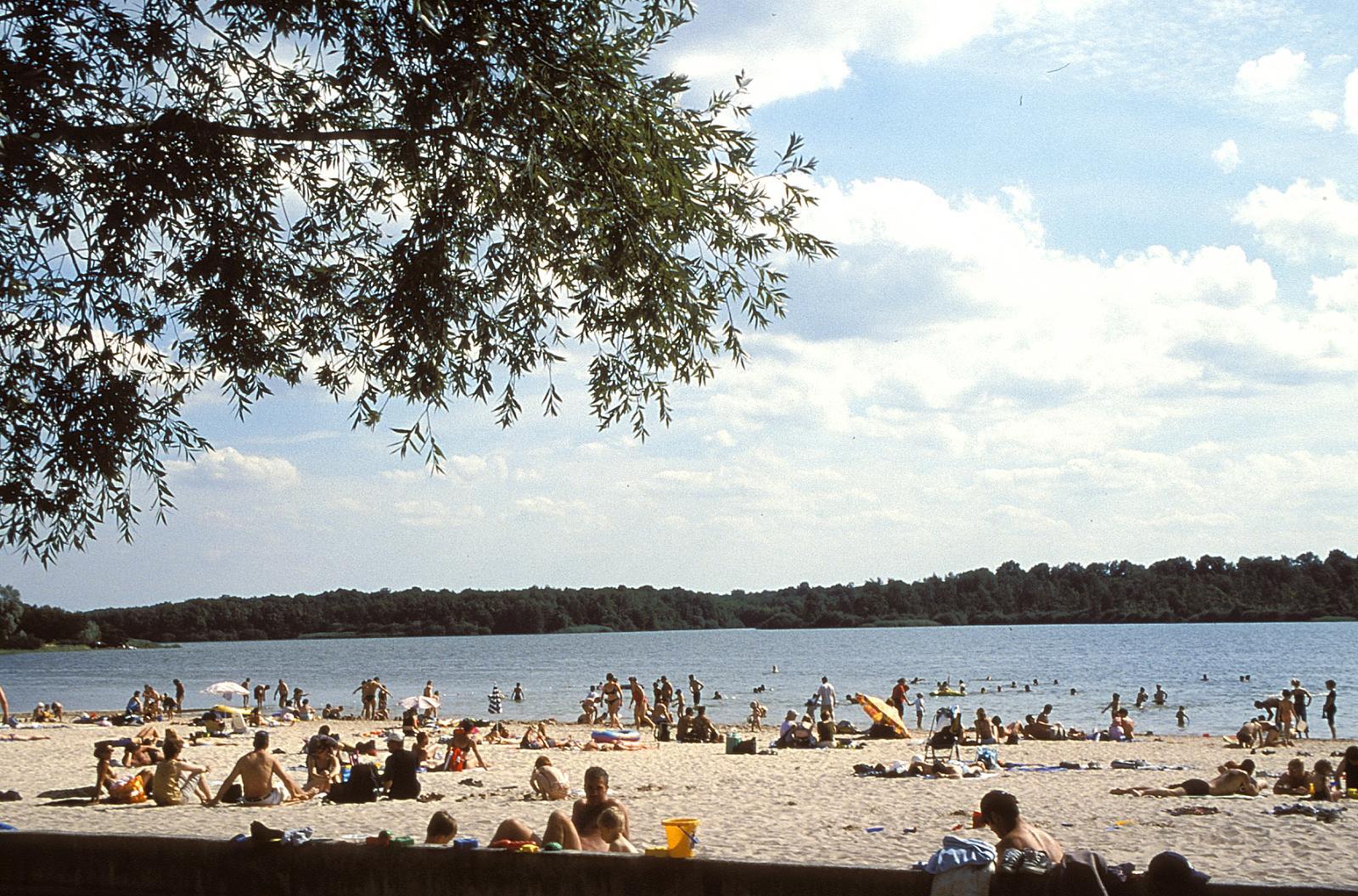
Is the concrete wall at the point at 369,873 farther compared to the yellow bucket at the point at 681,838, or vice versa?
the yellow bucket at the point at 681,838

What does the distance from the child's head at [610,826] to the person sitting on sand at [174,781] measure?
748 cm

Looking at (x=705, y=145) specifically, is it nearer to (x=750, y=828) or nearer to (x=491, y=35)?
(x=491, y=35)

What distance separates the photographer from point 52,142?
761 cm

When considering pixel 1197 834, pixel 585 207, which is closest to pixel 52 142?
pixel 585 207

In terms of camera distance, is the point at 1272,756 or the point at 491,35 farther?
the point at 1272,756

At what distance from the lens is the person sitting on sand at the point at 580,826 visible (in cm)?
794

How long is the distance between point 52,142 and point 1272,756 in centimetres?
2474

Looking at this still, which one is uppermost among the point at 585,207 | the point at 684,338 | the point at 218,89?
the point at 218,89

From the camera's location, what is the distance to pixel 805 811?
14492mm

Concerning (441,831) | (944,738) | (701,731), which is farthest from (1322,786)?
(701,731)

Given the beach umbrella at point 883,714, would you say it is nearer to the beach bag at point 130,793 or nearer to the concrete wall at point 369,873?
the beach bag at point 130,793

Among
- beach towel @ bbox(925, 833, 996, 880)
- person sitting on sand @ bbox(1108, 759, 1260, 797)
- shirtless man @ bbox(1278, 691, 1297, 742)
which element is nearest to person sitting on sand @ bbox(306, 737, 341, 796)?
beach towel @ bbox(925, 833, 996, 880)

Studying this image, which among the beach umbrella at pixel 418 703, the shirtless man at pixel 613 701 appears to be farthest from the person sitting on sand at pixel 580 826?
the shirtless man at pixel 613 701

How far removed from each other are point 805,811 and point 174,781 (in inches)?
302
